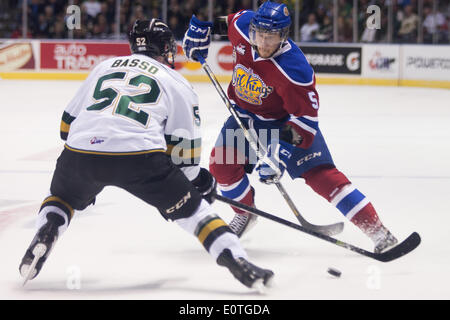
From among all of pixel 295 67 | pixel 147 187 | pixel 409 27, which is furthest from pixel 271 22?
pixel 409 27

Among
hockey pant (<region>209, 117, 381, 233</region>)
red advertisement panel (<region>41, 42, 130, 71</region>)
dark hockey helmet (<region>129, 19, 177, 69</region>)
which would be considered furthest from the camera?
red advertisement panel (<region>41, 42, 130, 71</region>)

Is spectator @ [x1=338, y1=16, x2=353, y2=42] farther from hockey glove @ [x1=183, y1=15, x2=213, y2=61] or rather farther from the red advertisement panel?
hockey glove @ [x1=183, y1=15, x2=213, y2=61]

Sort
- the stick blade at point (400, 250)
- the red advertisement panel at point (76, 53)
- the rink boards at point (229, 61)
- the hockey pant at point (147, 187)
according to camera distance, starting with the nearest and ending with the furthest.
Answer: the hockey pant at point (147, 187) < the stick blade at point (400, 250) < the rink boards at point (229, 61) < the red advertisement panel at point (76, 53)

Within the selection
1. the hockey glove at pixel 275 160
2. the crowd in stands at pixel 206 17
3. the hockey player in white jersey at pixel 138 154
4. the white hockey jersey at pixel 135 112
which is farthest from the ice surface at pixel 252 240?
the crowd in stands at pixel 206 17

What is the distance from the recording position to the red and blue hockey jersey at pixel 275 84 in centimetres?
297

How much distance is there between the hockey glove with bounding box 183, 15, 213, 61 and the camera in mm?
3416

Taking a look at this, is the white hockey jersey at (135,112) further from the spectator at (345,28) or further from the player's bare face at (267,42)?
the spectator at (345,28)

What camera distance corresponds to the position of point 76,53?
11.2 m

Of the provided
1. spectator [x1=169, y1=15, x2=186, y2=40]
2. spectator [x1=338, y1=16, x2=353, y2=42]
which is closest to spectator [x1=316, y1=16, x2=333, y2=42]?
spectator [x1=338, y1=16, x2=353, y2=42]

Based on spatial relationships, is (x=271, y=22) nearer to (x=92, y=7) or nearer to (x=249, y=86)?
(x=249, y=86)

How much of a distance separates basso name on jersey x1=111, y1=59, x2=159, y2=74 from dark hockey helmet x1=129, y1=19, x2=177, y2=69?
0.09 metres

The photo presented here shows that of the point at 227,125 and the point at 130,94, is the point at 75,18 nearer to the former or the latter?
the point at 227,125

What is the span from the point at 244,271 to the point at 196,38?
1.38 meters

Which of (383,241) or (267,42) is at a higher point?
(267,42)
